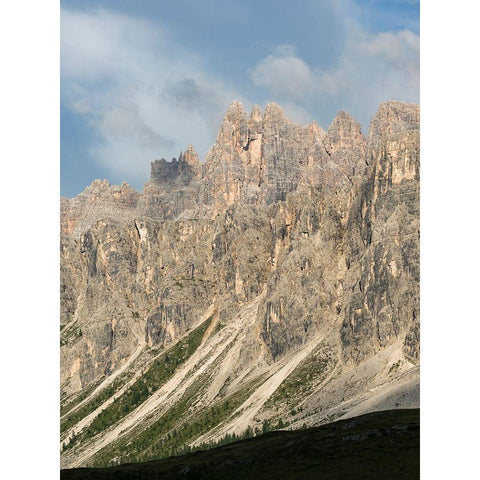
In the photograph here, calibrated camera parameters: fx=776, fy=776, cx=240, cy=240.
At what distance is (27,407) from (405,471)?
231 feet

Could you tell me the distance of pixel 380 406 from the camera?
194000 millimetres

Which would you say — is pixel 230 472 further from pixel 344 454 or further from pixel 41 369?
pixel 41 369

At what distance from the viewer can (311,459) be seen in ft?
407

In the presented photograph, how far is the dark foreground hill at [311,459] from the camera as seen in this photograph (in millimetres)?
110875

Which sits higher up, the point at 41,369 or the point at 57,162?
the point at 57,162

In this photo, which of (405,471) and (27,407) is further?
(405,471)

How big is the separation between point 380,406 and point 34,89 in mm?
165765

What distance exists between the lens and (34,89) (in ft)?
141

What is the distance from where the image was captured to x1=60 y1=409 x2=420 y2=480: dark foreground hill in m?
111
